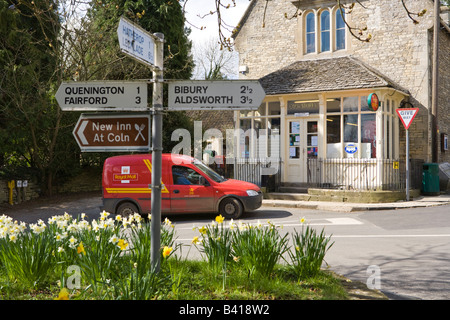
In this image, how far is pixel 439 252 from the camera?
22.5ft

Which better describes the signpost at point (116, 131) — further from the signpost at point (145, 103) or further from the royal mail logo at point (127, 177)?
the royal mail logo at point (127, 177)

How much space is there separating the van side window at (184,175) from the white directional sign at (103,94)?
7696 mm

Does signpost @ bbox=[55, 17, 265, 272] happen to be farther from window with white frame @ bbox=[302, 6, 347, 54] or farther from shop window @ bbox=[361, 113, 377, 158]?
window with white frame @ bbox=[302, 6, 347, 54]

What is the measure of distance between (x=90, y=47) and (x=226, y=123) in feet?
56.0

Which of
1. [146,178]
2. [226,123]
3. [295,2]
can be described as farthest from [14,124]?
[226,123]

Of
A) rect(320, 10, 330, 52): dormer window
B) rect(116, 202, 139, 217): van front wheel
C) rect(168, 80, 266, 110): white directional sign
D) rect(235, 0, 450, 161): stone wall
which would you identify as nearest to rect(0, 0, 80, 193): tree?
rect(116, 202, 139, 217): van front wheel

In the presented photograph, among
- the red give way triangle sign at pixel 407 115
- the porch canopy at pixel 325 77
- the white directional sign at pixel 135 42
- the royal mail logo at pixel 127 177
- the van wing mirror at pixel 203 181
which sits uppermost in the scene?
the porch canopy at pixel 325 77

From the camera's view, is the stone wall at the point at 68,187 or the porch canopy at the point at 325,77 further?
the porch canopy at the point at 325,77

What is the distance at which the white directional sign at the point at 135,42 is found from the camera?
346 centimetres

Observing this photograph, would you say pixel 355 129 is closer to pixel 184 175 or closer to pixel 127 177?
pixel 184 175

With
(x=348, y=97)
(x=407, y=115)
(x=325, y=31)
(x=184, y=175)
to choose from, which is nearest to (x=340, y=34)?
(x=325, y=31)

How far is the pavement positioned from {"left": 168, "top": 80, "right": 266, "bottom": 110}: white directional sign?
9.96 meters

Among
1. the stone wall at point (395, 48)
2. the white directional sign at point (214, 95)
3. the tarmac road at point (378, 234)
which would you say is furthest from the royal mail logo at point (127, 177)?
the stone wall at point (395, 48)
